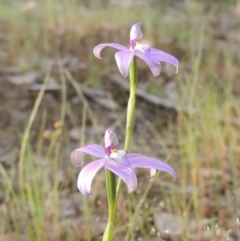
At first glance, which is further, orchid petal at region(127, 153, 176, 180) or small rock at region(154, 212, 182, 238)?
small rock at region(154, 212, 182, 238)

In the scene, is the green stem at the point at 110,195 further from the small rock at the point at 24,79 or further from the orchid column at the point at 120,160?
the small rock at the point at 24,79

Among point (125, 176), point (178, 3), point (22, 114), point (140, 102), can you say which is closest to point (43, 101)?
point (22, 114)

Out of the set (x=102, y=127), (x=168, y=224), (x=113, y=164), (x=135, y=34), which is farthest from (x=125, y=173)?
(x=102, y=127)

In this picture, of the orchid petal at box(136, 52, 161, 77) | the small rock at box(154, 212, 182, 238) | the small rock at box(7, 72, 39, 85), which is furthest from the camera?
the small rock at box(7, 72, 39, 85)

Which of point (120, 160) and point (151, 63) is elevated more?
point (151, 63)

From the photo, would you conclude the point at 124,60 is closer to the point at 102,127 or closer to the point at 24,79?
the point at 102,127

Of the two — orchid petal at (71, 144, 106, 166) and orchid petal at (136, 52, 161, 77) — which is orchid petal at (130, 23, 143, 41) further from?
orchid petal at (71, 144, 106, 166)

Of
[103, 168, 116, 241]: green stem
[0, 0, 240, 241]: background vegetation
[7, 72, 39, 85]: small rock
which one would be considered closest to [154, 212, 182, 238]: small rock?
Result: [0, 0, 240, 241]: background vegetation
